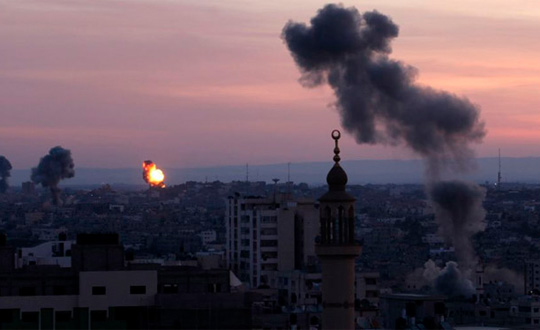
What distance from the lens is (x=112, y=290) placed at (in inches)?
1750

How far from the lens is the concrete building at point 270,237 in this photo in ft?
397

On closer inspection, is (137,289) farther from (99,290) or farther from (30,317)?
(30,317)

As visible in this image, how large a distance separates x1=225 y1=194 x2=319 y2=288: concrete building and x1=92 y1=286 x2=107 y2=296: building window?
236 ft

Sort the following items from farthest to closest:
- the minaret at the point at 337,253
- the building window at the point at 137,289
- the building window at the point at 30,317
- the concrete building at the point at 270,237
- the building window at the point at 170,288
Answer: the concrete building at the point at 270,237
the building window at the point at 170,288
the building window at the point at 137,289
the building window at the point at 30,317
the minaret at the point at 337,253

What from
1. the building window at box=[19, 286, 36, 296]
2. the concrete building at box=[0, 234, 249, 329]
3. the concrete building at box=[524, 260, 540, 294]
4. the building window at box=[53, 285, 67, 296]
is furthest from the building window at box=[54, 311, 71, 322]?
the concrete building at box=[524, 260, 540, 294]

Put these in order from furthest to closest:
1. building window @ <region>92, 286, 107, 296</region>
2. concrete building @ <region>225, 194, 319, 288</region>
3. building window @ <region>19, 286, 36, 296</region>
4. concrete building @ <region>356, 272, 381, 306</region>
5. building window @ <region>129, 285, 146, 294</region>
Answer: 1. concrete building @ <region>225, 194, 319, 288</region>
2. concrete building @ <region>356, 272, 381, 306</region>
3. building window @ <region>19, 286, 36, 296</region>
4. building window @ <region>129, 285, 146, 294</region>
5. building window @ <region>92, 286, 107, 296</region>

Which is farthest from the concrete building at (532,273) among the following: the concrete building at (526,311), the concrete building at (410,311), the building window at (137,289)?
the building window at (137,289)

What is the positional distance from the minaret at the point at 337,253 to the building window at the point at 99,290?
628cm

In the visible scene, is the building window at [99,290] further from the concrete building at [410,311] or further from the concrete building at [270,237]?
the concrete building at [270,237]

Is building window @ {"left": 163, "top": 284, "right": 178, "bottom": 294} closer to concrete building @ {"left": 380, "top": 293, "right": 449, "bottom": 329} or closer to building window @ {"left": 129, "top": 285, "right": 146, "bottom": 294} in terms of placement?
building window @ {"left": 129, "top": 285, "right": 146, "bottom": 294}

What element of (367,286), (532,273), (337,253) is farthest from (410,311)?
(532,273)

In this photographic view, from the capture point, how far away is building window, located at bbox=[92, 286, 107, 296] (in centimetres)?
4444

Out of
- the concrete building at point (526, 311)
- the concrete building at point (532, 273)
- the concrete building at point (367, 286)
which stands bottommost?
the concrete building at point (526, 311)

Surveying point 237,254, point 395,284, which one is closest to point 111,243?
point 237,254
